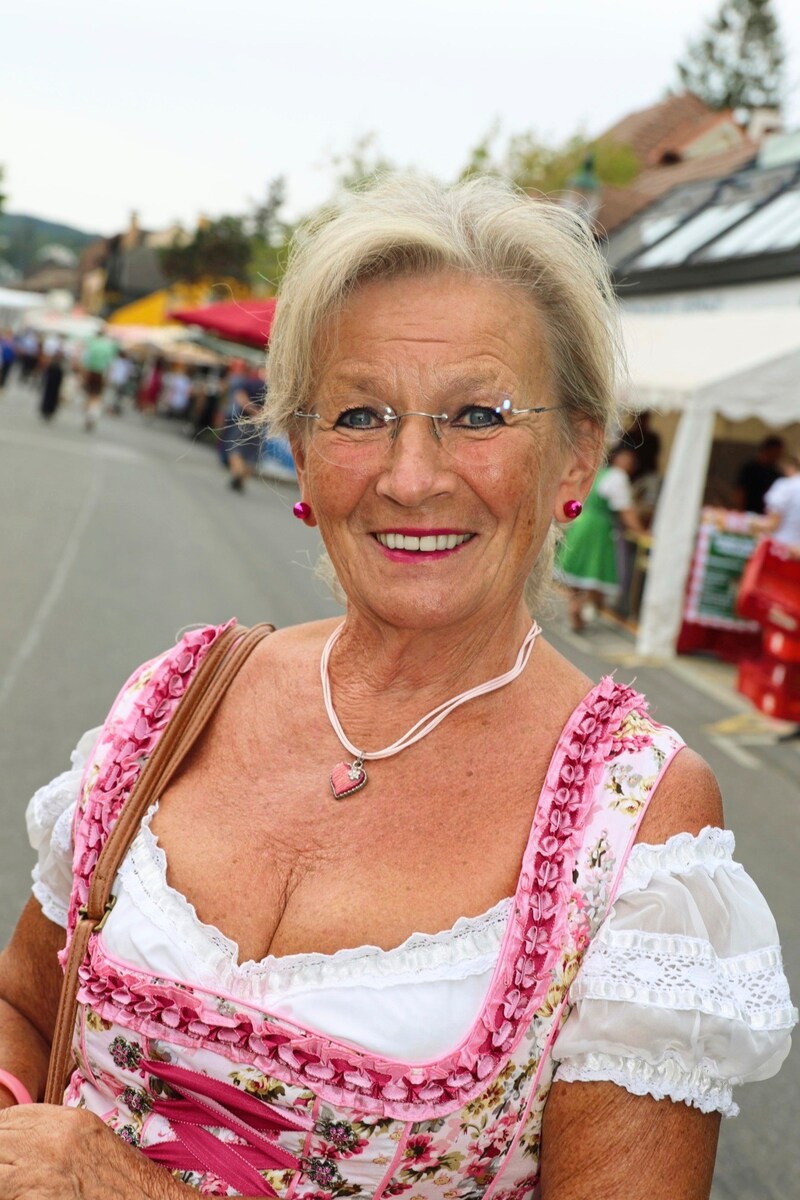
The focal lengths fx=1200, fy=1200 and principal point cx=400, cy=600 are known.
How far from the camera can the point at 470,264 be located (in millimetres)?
1673

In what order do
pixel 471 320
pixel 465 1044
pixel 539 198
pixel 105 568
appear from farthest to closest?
pixel 105 568, pixel 539 198, pixel 471 320, pixel 465 1044

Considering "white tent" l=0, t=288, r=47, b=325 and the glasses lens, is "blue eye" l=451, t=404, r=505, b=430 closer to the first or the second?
the glasses lens

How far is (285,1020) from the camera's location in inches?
58.2

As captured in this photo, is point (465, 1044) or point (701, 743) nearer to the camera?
point (465, 1044)

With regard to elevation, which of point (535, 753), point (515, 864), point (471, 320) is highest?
point (471, 320)

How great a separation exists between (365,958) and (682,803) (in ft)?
1.45

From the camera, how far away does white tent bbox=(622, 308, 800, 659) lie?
941 cm

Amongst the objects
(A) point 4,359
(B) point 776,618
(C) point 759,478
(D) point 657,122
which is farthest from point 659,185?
(B) point 776,618

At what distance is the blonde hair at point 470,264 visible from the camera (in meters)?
1.67

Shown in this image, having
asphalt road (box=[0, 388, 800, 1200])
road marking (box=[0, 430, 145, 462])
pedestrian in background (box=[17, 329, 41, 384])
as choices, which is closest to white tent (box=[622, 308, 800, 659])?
asphalt road (box=[0, 388, 800, 1200])

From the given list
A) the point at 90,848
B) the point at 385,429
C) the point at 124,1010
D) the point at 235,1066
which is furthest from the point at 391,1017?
the point at 385,429

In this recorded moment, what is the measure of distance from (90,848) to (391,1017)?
20.9 inches

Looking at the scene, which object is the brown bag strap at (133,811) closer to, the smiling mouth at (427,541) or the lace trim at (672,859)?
the smiling mouth at (427,541)

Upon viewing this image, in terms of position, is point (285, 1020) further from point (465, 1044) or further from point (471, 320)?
point (471, 320)
